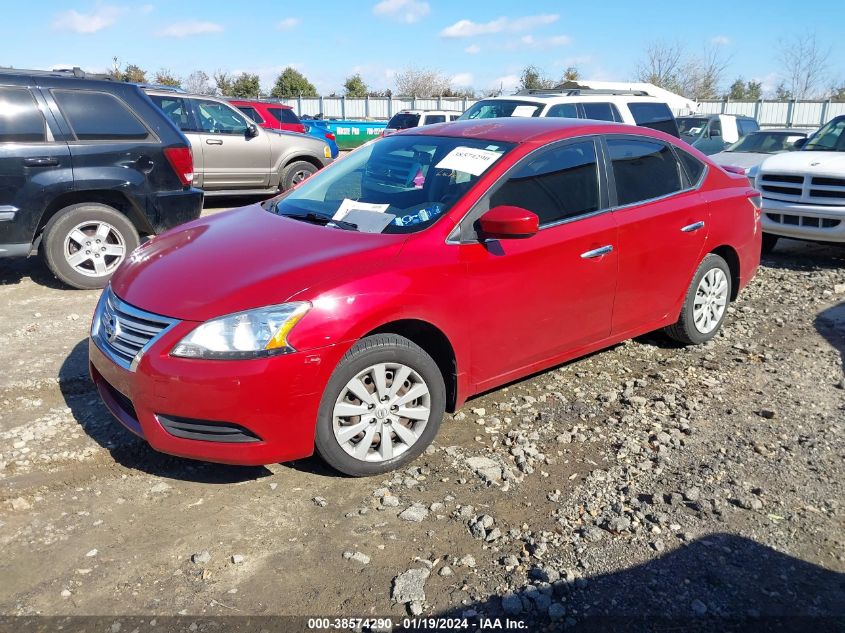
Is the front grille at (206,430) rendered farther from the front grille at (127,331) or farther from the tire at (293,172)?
the tire at (293,172)

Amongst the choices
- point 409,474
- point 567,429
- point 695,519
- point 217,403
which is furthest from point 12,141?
point 695,519

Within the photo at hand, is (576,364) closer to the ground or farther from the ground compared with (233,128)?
closer to the ground

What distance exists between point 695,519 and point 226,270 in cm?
256

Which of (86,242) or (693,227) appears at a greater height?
(693,227)

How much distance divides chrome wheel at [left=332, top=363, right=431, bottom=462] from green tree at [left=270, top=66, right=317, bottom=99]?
1781 inches

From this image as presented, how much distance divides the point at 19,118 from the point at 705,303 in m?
6.10

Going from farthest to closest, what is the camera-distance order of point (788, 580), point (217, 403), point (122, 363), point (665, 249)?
1. point (665, 249)
2. point (122, 363)
3. point (217, 403)
4. point (788, 580)

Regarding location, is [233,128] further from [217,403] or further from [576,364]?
[217,403]

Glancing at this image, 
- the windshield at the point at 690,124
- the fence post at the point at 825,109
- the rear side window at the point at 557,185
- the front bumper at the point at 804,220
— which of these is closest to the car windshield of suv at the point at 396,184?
the rear side window at the point at 557,185

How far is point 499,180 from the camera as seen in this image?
3.96 metres

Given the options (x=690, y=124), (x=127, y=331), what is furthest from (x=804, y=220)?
(x=690, y=124)

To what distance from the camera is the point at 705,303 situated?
17.6ft

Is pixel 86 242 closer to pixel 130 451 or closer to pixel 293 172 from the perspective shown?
pixel 130 451

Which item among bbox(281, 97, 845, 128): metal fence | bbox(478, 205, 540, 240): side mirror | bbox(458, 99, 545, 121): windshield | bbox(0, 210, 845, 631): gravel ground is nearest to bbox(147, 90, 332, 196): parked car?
bbox(458, 99, 545, 121): windshield
